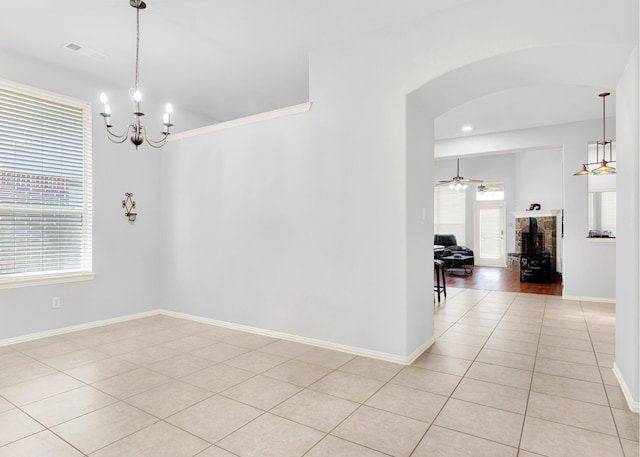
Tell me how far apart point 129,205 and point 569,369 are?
5139mm

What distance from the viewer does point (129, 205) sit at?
191 inches

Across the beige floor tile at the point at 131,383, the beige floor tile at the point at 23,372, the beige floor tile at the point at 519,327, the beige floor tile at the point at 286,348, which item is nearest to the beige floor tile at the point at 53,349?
the beige floor tile at the point at 23,372

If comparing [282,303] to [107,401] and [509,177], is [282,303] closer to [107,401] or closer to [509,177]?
[107,401]

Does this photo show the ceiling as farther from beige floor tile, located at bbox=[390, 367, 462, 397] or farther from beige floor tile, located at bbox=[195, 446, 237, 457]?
beige floor tile, located at bbox=[195, 446, 237, 457]

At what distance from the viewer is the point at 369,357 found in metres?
3.39

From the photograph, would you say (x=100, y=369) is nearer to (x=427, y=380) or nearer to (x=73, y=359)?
(x=73, y=359)

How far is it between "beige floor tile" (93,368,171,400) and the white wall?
332 cm

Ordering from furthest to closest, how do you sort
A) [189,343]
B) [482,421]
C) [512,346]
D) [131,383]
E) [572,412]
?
[189,343] → [512,346] → [131,383] → [572,412] → [482,421]

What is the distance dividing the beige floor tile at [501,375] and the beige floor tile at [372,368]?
23.7 inches

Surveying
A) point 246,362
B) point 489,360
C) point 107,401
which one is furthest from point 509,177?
point 107,401

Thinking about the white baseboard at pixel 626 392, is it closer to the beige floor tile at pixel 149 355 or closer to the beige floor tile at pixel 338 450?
the beige floor tile at pixel 338 450

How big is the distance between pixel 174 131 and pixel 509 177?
9.50m

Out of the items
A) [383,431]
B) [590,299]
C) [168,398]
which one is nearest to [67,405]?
[168,398]

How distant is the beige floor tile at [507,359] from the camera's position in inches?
127
